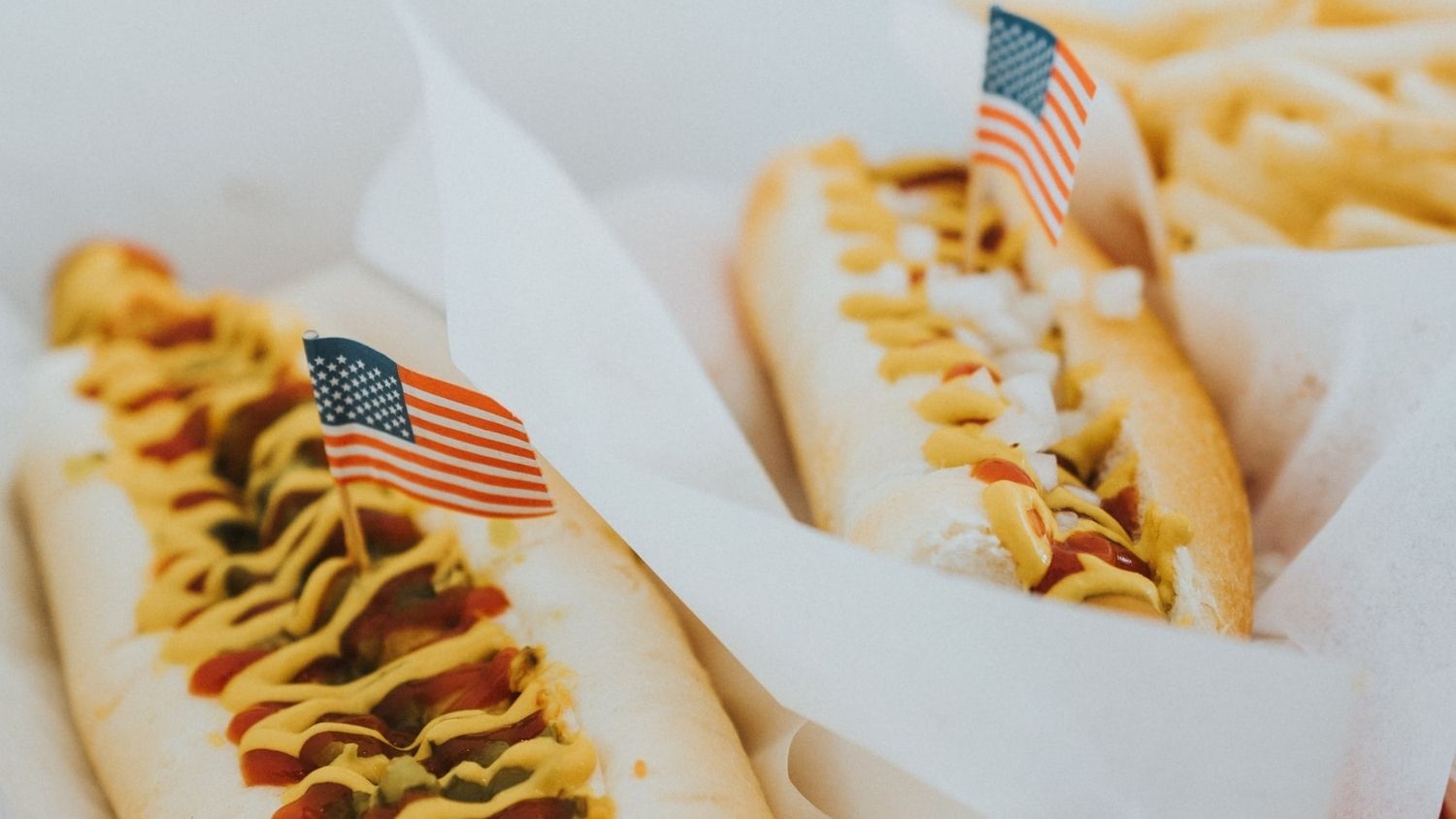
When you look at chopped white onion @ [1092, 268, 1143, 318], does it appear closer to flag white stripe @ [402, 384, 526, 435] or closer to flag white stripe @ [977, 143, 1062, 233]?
flag white stripe @ [977, 143, 1062, 233]

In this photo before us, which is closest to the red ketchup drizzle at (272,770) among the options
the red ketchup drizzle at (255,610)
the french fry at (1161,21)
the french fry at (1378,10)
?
the red ketchup drizzle at (255,610)

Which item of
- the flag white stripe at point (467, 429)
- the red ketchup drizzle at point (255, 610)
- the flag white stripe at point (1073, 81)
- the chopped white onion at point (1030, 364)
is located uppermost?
the flag white stripe at point (1073, 81)

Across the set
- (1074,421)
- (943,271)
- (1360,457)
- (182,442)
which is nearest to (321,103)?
(182,442)

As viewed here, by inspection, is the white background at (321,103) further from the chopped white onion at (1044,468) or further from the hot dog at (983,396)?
the chopped white onion at (1044,468)

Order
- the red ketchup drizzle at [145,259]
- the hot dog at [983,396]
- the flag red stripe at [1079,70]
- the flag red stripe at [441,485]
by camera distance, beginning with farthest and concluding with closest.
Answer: the red ketchup drizzle at [145,259]
the flag red stripe at [1079,70]
the flag red stripe at [441,485]
the hot dog at [983,396]

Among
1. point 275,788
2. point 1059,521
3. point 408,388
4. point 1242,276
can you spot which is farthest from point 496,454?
point 1242,276

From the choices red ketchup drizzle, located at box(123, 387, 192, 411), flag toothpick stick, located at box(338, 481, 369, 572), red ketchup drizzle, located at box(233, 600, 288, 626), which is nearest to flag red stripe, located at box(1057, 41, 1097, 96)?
flag toothpick stick, located at box(338, 481, 369, 572)

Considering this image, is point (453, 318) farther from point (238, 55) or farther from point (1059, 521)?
point (238, 55)

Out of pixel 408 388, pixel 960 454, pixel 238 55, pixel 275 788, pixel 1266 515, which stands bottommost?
pixel 1266 515
